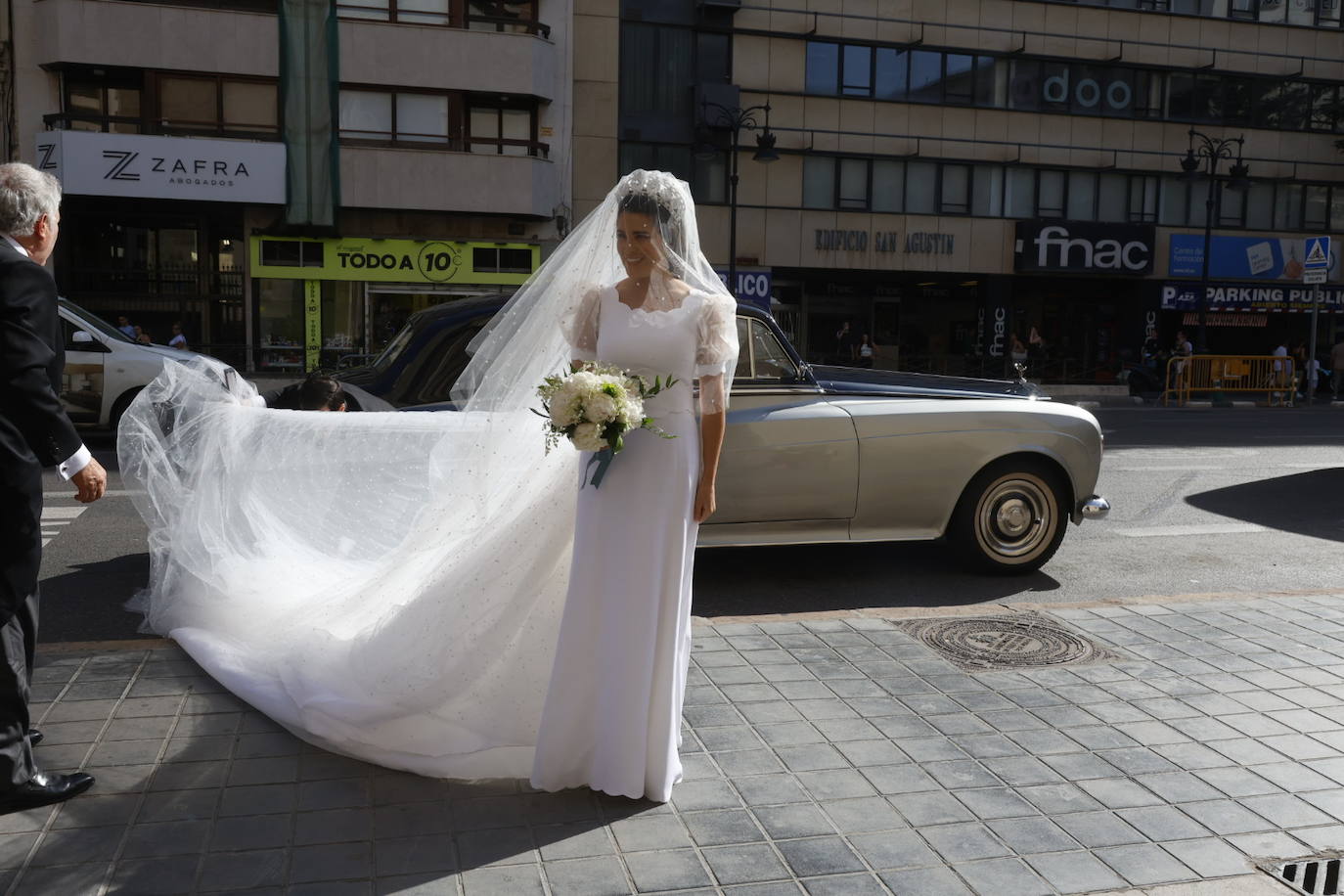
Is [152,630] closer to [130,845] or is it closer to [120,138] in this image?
[130,845]

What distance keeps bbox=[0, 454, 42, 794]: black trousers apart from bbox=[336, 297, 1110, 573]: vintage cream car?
3.39 metres

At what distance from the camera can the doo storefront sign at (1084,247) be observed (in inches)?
1358

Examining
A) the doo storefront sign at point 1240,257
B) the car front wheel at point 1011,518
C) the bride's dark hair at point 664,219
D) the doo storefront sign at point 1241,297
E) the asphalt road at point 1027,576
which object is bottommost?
the asphalt road at point 1027,576

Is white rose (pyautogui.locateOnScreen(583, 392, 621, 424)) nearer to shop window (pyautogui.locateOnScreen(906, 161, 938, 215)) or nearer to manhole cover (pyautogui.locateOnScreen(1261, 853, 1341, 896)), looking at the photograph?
manhole cover (pyautogui.locateOnScreen(1261, 853, 1341, 896))

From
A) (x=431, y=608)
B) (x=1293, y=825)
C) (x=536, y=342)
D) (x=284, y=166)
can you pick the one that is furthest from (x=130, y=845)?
(x=284, y=166)

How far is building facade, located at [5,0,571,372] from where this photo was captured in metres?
25.8

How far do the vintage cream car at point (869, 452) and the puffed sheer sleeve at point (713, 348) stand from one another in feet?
9.29

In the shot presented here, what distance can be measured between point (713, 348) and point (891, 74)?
107 ft

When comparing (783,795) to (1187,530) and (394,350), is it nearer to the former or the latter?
(394,350)

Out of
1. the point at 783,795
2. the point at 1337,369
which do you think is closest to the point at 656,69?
the point at 1337,369

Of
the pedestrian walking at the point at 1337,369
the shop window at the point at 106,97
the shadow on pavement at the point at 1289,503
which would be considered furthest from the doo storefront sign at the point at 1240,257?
the shop window at the point at 106,97

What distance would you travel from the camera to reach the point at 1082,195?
35.4 metres

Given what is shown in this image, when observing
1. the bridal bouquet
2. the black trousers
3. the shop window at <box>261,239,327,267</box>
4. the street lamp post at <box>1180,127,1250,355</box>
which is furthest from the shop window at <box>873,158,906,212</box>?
the black trousers

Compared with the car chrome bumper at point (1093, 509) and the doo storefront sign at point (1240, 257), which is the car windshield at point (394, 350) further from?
the doo storefront sign at point (1240, 257)
